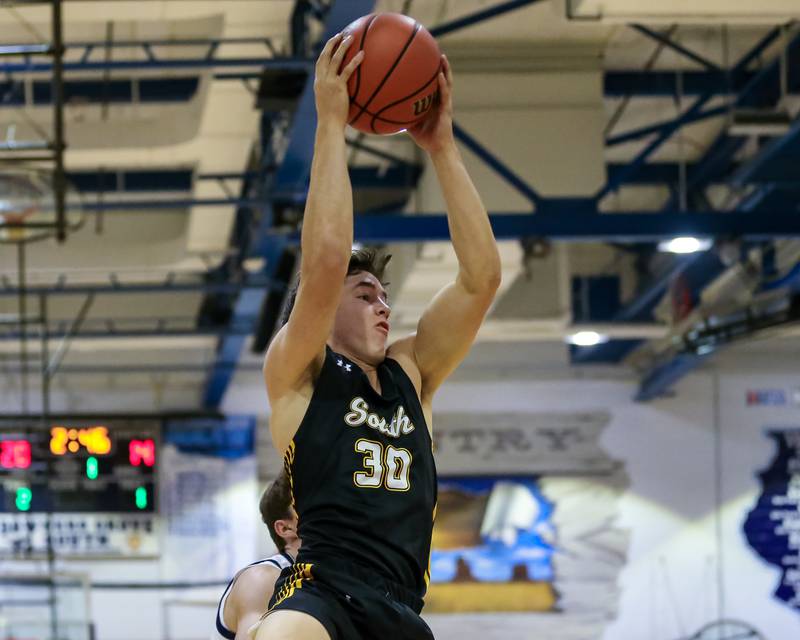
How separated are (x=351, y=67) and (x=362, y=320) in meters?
0.64

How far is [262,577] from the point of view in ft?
16.7

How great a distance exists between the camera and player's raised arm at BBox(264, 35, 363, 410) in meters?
3.18

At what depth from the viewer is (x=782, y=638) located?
1889 centimetres

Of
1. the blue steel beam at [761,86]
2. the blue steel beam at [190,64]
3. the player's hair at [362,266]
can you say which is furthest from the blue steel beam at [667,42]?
the player's hair at [362,266]

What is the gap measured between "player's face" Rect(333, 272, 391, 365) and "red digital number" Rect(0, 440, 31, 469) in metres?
14.3


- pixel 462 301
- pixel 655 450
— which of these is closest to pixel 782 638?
pixel 655 450

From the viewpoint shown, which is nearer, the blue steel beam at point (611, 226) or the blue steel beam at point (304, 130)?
the blue steel beam at point (304, 130)

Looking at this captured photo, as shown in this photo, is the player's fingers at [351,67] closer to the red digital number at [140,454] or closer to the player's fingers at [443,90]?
the player's fingers at [443,90]

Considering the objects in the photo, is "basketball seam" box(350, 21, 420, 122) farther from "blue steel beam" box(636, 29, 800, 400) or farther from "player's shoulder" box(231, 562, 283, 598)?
"blue steel beam" box(636, 29, 800, 400)

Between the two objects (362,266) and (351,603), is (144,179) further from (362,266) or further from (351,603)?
(351,603)

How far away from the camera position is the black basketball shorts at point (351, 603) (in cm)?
318

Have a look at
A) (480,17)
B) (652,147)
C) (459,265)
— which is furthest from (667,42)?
(459,265)

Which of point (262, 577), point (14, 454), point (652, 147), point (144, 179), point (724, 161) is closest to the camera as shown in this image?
point (262, 577)

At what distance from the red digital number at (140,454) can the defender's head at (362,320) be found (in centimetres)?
1499
